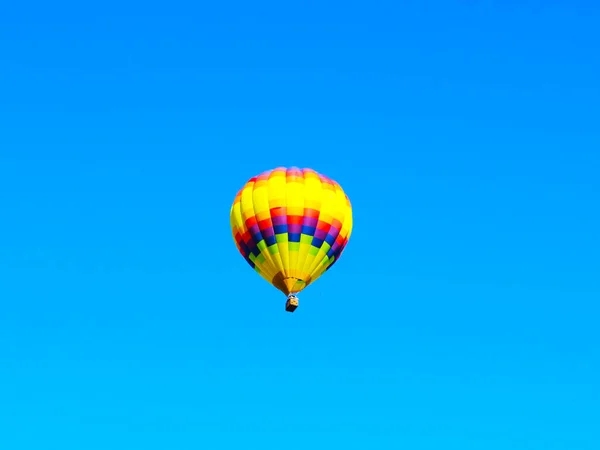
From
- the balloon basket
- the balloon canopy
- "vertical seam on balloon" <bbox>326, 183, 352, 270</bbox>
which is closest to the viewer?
the balloon basket

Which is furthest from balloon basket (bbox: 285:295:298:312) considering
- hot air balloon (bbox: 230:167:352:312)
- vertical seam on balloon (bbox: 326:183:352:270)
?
vertical seam on balloon (bbox: 326:183:352:270)

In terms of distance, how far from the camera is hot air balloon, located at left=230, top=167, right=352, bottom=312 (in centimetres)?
6619

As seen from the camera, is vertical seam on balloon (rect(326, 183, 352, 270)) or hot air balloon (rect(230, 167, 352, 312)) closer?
hot air balloon (rect(230, 167, 352, 312))

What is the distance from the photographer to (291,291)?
2608 inches

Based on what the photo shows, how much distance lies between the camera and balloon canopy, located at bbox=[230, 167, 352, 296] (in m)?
66.2

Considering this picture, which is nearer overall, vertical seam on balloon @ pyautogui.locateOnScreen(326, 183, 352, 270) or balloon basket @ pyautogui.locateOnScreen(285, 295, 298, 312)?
A: balloon basket @ pyautogui.locateOnScreen(285, 295, 298, 312)

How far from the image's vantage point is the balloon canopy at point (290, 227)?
6625 centimetres

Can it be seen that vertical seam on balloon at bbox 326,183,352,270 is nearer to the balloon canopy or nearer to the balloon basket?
the balloon canopy

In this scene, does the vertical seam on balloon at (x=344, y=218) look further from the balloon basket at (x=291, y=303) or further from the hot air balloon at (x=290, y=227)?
the balloon basket at (x=291, y=303)

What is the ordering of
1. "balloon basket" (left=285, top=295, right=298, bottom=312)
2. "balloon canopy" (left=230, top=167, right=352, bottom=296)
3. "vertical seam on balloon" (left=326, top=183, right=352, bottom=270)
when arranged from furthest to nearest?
"vertical seam on balloon" (left=326, top=183, right=352, bottom=270)
"balloon canopy" (left=230, top=167, right=352, bottom=296)
"balloon basket" (left=285, top=295, right=298, bottom=312)

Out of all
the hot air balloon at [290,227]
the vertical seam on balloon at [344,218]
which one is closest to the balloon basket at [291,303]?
the hot air balloon at [290,227]

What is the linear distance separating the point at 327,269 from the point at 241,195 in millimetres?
5205

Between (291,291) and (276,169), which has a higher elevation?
(276,169)

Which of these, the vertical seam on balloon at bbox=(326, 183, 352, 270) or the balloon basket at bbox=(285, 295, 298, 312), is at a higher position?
the vertical seam on balloon at bbox=(326, 183, 352, 270)
